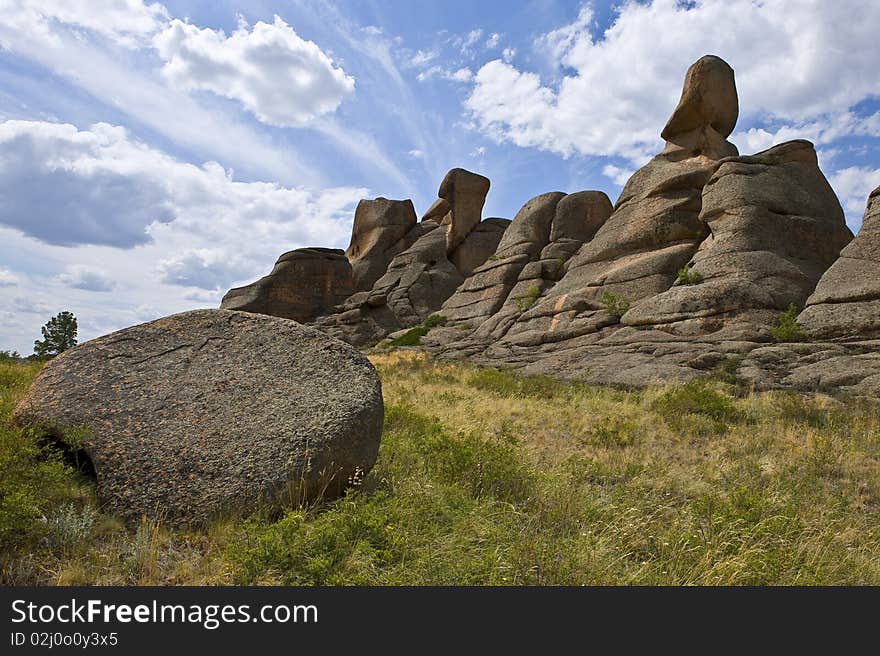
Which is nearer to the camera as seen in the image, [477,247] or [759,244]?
[759,244]

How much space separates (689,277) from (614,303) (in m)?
3.68

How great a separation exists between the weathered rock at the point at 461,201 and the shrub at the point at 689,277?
97.8 feet

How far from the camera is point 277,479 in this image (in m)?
5.75

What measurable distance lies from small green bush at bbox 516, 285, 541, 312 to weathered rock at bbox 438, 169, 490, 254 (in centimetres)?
1871

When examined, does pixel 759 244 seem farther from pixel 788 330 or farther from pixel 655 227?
pixel 788 330

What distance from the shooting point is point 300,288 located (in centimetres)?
5231

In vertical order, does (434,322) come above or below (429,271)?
below

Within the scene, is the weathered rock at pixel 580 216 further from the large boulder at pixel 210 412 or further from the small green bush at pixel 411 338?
the large boulder at pixel 210 412

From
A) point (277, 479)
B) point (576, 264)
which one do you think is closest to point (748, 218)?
point (576, 264)

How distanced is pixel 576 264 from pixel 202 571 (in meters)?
33.0

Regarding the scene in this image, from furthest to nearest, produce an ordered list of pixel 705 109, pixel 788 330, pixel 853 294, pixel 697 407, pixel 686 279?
pixel 705 109 → pixel 686 279 → pixel 853 294 → pixel 788 330 → pixel 697 407

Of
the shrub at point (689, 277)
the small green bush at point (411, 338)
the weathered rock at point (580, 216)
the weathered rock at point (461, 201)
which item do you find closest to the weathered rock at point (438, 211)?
the weathered rock at point (461, 201)

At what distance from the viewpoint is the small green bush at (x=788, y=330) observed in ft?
65.1

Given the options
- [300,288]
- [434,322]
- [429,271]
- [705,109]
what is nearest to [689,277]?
[705,109]
